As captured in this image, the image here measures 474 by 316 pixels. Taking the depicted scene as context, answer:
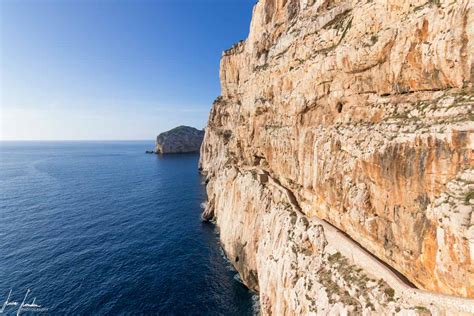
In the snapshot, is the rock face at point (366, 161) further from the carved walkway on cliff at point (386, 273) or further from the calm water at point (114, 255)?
the calm water at point (114, 255)

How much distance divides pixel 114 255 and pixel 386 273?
46827mm

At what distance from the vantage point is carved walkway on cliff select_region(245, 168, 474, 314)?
16625 millimetres

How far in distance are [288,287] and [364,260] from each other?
10.00 meters

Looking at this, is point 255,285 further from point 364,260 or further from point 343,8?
point 343,8

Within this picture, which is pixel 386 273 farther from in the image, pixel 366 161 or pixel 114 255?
pixel 114 255

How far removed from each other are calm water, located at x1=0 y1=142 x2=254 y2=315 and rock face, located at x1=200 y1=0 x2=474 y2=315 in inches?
310

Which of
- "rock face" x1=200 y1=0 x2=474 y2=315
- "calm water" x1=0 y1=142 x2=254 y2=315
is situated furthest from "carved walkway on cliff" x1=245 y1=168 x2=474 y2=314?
→ "calm water" x1=0 y1=142 x2=254 y2=315

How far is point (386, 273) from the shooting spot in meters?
21.8

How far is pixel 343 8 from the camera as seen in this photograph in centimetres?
3562

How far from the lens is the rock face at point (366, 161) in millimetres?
18328

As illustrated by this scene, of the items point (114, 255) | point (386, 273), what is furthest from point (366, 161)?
point (114, 255)

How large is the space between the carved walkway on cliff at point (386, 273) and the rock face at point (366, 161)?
0.17m

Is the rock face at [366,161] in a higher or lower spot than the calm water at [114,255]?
higher

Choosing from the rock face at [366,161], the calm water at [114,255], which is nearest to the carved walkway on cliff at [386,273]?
the rock face at [366,161]
